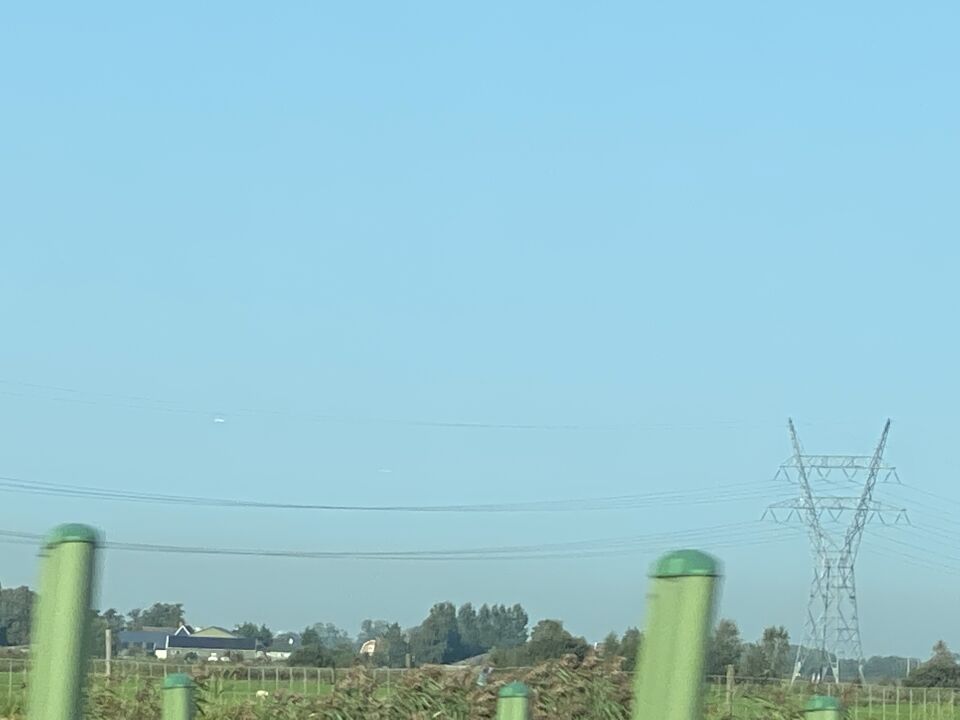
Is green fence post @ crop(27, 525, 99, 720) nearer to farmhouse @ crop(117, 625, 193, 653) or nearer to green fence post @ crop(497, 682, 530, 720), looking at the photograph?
green fence post @ crop(497, 682, 530, 720)

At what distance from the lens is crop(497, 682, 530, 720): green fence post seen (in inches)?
214

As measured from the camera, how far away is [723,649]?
9539mm

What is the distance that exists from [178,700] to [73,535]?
2.44 meters

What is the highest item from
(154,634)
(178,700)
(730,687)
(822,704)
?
(154,634)

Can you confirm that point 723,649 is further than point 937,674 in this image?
No

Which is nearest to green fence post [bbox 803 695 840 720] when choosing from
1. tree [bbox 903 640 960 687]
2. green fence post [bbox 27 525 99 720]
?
green fence post [bbox 27 525 99 720]

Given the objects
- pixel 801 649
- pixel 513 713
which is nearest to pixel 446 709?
pixel 513 713

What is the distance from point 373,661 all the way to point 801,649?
26.3 metres

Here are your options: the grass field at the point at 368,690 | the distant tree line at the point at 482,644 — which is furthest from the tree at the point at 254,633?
the grass field at the point at 368,690

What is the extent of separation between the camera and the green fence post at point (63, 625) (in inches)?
96.0

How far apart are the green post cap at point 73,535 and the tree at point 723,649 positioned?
3.05ft

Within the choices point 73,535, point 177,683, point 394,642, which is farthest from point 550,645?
point 73,535

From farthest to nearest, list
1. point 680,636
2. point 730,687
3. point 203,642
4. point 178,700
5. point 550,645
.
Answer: point 203,642
point 550,645
point 730,687
point 178,700
point 680,636

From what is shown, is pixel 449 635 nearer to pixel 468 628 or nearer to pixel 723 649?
pixel 468 628
